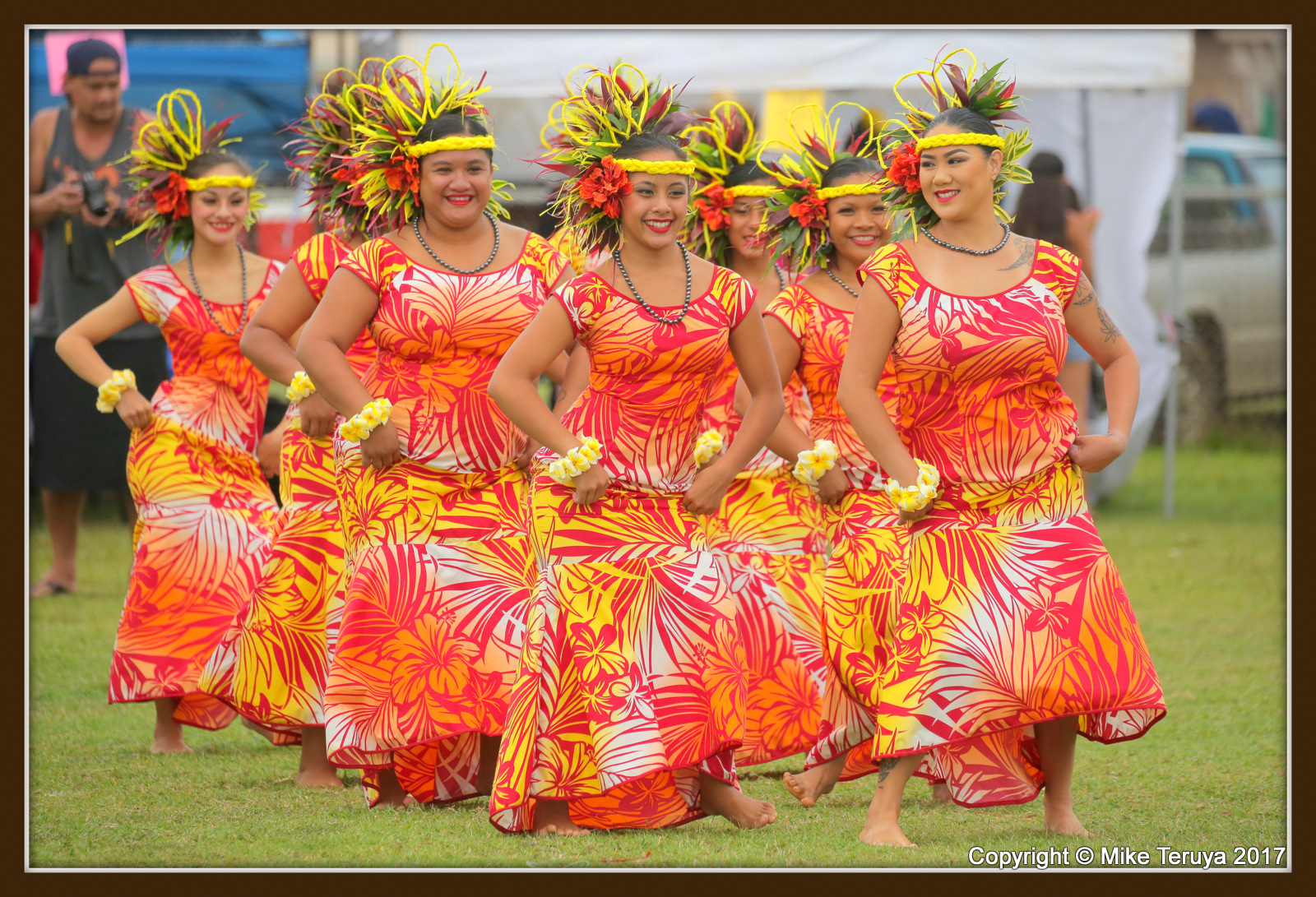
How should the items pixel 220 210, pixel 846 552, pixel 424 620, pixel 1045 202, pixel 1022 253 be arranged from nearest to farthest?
pixel 1022 253
pixel 424 620
pixel 846 552
pixel 220 210
pixel 1045 202

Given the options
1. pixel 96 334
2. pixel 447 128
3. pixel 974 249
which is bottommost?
pixel 96 334

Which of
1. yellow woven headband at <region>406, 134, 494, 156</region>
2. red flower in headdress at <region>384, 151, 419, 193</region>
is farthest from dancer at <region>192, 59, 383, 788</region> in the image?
yellow woven headband at <region>406, 134, 494, 156</region>

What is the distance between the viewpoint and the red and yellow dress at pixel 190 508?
22.8 ft

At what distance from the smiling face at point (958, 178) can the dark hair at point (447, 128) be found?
160cm

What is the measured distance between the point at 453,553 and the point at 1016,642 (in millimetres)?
1918

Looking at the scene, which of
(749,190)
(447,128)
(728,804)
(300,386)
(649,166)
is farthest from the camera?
(749,190)

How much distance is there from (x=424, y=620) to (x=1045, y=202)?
22.6ft

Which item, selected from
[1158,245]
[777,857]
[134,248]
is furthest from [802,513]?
[1158,245]

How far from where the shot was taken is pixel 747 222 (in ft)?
22.8

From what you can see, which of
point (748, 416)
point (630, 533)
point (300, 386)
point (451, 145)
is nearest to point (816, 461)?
point (748, 416)

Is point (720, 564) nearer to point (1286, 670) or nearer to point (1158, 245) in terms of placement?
point (1286, 670)

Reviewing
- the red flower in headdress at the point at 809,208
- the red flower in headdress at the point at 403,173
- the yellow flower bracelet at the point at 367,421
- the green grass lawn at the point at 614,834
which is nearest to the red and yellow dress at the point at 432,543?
the yellow flower bracelet at the point at 367,421

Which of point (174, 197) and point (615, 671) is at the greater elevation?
point (174, 197)

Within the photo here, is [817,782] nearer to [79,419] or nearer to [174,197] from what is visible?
[174,197]
